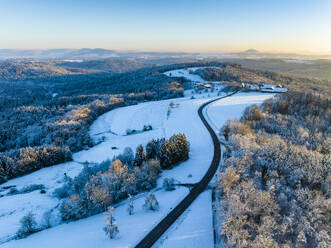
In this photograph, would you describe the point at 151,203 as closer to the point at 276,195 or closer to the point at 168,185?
the point at 168,185

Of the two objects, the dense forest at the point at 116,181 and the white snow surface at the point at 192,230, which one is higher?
the dense forest at the point at 116,181

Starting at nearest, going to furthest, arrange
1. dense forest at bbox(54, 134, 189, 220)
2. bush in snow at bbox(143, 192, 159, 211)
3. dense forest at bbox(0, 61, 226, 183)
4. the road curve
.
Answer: the road curve, bush in snow at bbox(143, 192, 159, 211), dense forest at bbox(54, 134, 189, 220), dense forest at bbox(0, 61, 226, 183)

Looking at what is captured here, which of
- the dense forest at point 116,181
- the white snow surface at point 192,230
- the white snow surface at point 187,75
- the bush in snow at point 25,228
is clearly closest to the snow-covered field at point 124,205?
the white snow surface at point 192,230

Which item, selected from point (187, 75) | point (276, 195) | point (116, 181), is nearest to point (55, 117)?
point (116, 181)

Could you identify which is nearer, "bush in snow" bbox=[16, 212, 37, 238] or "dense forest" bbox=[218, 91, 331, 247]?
"dense forest" bbox=[218, 91, 331, 247]

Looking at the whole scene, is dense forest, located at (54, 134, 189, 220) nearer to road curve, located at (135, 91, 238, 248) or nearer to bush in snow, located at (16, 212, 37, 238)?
bush in snow, located at (16, 212, 37, 238)

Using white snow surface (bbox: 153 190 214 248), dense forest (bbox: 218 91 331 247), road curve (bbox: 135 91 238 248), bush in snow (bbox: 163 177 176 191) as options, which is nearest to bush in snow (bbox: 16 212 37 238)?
road curve (bbox: 135 91 238 248)

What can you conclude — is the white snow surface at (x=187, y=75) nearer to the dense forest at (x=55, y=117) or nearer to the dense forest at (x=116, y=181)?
the dense forest at (x=55, y=117)

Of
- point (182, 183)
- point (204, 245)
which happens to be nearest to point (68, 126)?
point (182, 183)

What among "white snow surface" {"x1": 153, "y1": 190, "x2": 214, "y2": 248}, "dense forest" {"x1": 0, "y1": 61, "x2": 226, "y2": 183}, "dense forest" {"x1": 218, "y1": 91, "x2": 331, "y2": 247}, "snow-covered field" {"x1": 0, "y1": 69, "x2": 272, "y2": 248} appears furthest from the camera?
"dense forest" {"x1": 0, "y1": 61, "x2": 226, "y2": 183}
